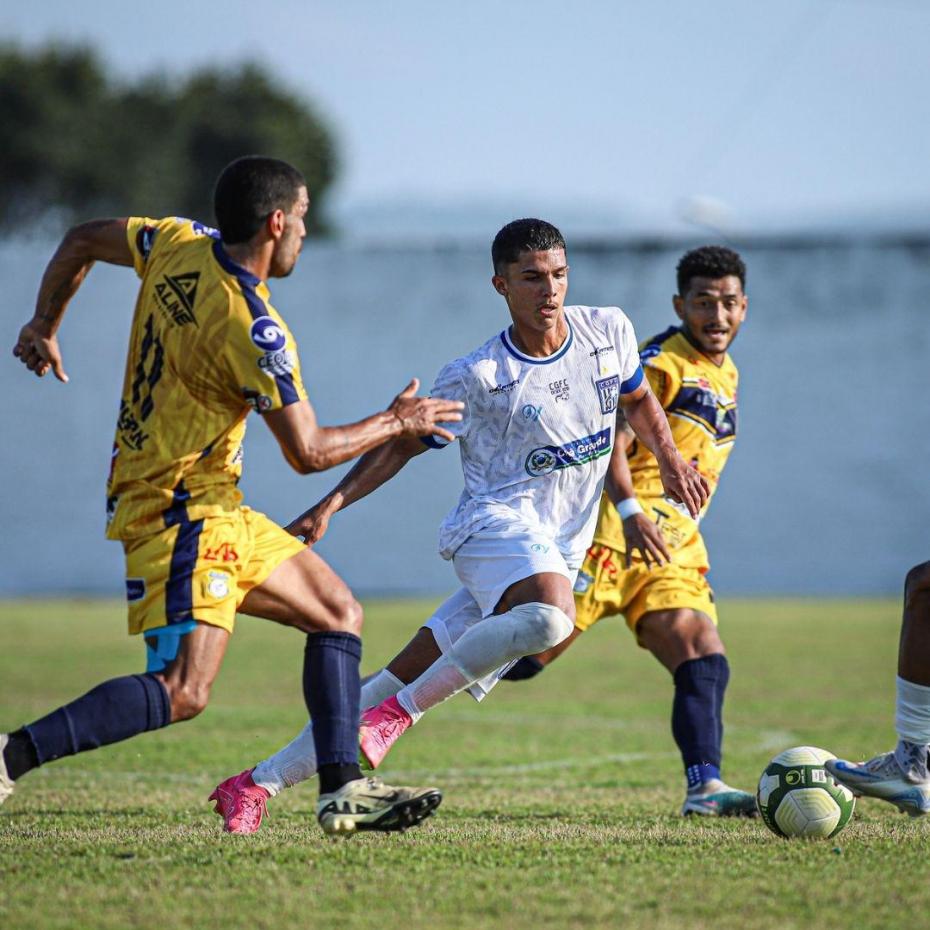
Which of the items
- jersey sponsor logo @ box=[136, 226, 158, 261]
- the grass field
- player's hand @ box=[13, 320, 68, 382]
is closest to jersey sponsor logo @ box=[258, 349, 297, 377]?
jersey sponsor logo @ box=[136, 226, 158, 261]

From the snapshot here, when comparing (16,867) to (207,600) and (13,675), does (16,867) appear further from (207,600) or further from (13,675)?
(13,675)

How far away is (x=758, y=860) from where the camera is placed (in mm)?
4738

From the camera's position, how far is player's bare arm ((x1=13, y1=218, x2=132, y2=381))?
537cm

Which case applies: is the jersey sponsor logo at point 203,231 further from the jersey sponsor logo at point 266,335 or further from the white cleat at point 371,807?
the white cleat at point 371,807

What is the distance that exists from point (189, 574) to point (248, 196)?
51.6 inches

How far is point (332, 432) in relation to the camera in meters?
4.72

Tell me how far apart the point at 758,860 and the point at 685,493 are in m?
1.69

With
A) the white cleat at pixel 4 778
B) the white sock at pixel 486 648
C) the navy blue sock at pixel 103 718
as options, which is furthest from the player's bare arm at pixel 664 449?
the white cleat at pixel 4 778

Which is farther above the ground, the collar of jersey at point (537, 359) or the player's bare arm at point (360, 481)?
the collar of jersey at point (537, 359)

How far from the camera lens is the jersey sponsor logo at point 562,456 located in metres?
5.85

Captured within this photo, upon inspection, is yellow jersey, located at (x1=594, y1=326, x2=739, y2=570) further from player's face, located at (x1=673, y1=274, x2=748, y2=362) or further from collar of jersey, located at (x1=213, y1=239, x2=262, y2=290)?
collar of jersey, located at (x1=213, y1=239, x2=262, y2=290)

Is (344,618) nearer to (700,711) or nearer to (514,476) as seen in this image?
(514,476)

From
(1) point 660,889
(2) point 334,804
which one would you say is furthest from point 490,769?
(1) point 660,889

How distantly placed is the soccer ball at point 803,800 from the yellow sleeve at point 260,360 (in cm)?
243
